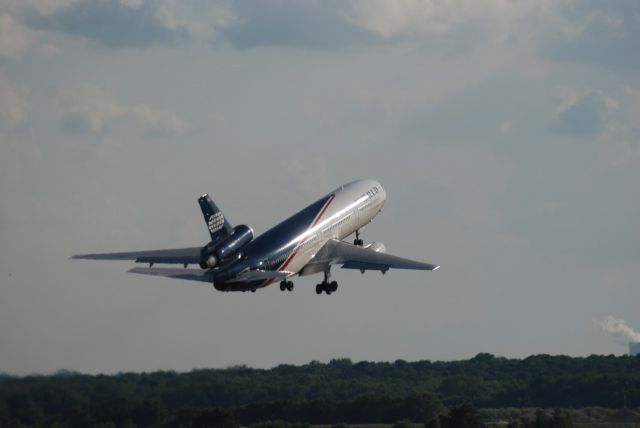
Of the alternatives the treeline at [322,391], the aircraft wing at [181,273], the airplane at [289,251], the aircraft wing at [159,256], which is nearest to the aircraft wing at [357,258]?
the airplane at [289,251]

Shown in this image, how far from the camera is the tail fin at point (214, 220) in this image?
341 feet

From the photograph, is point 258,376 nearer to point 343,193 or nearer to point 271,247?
point 343,193

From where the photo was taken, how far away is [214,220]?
104000 millimetres

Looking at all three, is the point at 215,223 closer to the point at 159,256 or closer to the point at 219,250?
the point at 219,250

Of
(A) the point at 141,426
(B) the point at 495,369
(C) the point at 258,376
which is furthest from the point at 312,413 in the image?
(B) the point at 495,369

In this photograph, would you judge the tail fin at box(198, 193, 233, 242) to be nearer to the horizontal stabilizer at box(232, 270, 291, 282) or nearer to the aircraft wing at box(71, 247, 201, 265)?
the horizontal stabilizer at box(232, 270, 291, 282)

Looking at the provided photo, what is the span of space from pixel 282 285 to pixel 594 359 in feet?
307

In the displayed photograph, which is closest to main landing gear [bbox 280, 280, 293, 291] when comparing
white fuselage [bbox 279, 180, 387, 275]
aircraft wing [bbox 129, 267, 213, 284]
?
white fuselage [bbox 279, 180, 387, 275]

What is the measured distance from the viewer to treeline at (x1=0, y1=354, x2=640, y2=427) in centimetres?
11444

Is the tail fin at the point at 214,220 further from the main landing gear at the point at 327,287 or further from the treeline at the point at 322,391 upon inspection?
the treeline at the point at 322,391

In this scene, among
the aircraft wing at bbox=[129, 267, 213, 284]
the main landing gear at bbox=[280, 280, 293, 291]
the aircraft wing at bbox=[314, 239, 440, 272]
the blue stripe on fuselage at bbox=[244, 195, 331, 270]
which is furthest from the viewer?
the main landing gear at bbox=[280, 280, 293, 291]

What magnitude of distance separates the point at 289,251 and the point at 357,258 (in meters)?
6.91

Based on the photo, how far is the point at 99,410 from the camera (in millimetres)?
116375

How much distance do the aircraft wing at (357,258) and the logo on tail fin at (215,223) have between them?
12.6 metres
